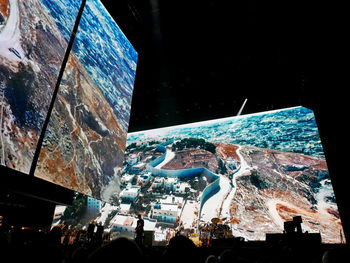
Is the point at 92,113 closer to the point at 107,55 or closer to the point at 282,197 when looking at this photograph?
the point at 107,55

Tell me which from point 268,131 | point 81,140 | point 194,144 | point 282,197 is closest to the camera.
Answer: point 81,140

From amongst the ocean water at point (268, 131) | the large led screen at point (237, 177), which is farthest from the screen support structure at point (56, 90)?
the ocean water at point (268, 131)

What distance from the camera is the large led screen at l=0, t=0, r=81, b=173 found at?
2.73 meters

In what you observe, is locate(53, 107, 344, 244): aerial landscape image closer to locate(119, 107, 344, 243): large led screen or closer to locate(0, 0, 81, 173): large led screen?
locate(119, 107, 344, 243): large led screen

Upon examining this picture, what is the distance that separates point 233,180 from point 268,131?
16.5 ft

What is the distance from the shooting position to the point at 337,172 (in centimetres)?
396

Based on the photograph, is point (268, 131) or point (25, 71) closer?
point (25, 71)

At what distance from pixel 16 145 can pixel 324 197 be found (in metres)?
16.6

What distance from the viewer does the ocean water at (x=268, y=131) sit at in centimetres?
1449

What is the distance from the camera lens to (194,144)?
62.1ft

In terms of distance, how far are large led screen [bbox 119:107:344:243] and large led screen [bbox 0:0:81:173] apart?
1104 centimetres

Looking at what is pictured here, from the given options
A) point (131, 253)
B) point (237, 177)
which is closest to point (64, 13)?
point (131, 253)

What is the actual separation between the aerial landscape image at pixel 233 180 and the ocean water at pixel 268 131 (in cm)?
7

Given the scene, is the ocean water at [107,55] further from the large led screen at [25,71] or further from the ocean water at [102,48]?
the large led screen at [25,71]
